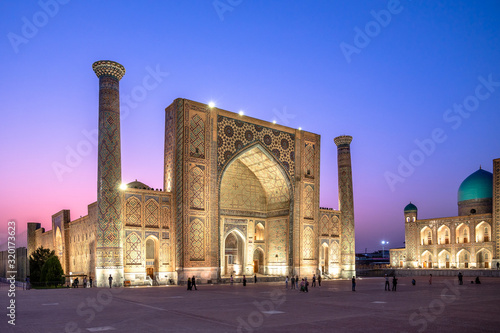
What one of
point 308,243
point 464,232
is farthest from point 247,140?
point 464,232

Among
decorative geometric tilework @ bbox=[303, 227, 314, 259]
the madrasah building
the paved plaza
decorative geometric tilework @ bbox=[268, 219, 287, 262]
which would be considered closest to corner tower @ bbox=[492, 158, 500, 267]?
the madrasah building

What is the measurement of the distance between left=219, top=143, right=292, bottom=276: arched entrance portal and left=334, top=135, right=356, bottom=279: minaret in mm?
4761

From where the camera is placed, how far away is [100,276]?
19422mm

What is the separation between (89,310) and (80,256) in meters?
17.2

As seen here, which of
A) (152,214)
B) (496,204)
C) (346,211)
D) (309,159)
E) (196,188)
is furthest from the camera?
(496,204)

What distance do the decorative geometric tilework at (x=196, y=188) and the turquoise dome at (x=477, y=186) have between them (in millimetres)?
27884

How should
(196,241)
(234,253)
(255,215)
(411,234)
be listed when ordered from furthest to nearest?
(411,234) < (255,215) < (234,253) < (196,241)

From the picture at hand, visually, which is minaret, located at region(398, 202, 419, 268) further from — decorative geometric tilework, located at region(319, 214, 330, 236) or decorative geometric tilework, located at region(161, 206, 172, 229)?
decorative geometric tilework, located at region(161, 206, 172, 229)

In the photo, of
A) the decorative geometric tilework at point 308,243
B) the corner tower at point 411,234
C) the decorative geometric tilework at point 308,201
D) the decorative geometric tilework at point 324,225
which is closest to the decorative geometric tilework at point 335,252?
the decorative geometric tilework at point 324,225

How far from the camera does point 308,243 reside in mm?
27594

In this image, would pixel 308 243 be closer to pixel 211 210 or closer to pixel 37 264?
pixel 211 210

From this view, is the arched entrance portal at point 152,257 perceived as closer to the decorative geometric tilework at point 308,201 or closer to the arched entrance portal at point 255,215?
the arched entrance portal at point 255,215

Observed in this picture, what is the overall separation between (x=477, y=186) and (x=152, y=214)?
101 feet

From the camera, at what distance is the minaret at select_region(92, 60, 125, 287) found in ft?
64.3
